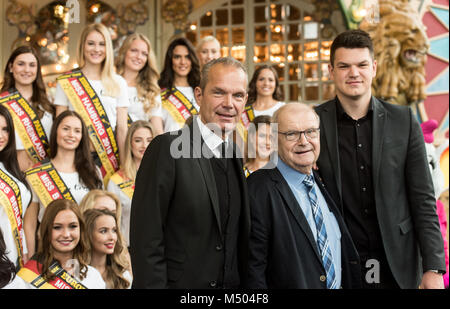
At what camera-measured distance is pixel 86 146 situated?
3582mm

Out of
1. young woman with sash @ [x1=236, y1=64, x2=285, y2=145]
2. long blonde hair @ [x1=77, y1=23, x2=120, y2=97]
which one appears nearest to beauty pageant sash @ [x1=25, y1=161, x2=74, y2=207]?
long blonde hair @ [x1=77, y1=23, x2=120, y2=97]

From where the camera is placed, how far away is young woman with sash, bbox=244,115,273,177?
347cm

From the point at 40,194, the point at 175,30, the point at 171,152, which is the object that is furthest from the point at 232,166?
the point at 175,30

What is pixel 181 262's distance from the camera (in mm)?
1815

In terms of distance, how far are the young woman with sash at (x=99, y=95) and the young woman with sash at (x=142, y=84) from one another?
0.43 ft

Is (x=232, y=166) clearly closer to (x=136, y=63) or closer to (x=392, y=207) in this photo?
(x=392, y=207)

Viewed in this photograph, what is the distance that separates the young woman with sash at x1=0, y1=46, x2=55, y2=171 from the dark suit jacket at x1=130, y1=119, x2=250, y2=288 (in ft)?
6.76

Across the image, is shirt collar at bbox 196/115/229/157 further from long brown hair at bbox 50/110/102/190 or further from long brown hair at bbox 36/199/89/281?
long brown hair at bbox 50/110/102/190

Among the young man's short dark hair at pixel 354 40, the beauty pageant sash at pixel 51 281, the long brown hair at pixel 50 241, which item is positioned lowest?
the beauty pageant sash at pixel 51 281

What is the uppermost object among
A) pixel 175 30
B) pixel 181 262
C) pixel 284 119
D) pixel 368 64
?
pixel 175 30

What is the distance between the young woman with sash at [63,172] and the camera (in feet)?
11.3

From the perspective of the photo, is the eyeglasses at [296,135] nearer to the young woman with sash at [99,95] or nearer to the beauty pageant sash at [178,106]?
the young woman with sash at [99,95]

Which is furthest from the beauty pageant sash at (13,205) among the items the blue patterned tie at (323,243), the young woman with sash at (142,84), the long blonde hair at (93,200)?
the blue patterned tie at (323,243)
